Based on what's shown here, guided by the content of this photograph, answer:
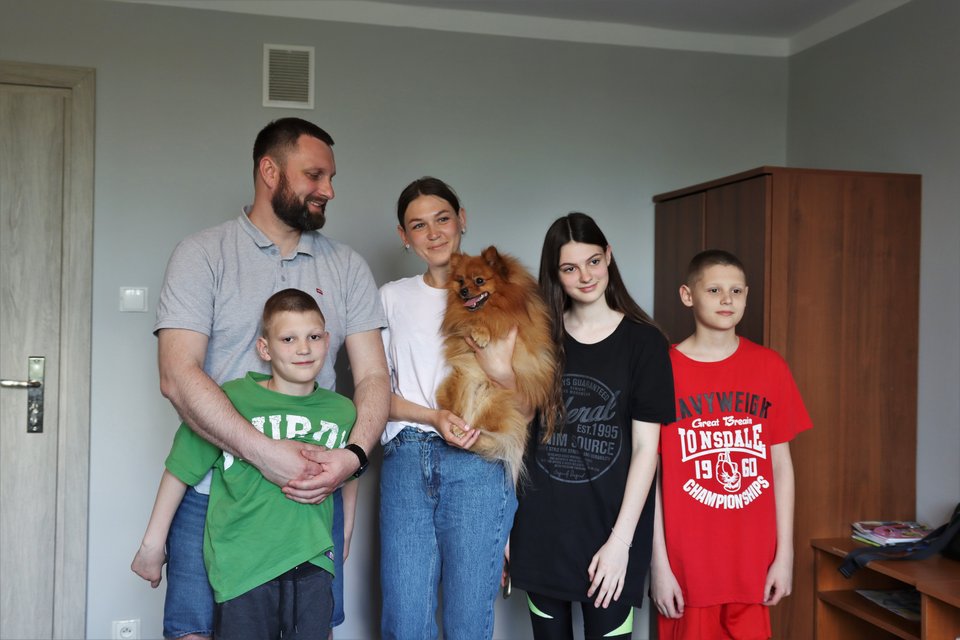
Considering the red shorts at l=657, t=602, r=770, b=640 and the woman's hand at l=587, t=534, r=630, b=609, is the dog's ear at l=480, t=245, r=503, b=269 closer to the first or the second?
the woman's hand at l=587, t=534, r=630, b=609

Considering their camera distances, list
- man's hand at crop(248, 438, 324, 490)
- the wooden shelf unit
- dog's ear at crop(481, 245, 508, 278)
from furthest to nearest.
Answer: the wooden shelf unit < dog's ear at crop(481, 245, 508, 278) < man's hand at crop(248, 438, 324, 490)

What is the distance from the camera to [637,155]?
3795mm

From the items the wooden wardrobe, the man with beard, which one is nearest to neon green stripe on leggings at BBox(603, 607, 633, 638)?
the man with beard

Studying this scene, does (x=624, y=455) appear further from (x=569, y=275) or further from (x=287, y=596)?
(x=287, y=596)

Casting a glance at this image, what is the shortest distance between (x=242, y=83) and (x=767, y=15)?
231 cm

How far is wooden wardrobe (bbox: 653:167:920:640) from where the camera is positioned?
3.04 meters

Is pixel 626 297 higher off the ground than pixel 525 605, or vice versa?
pixel 626 297

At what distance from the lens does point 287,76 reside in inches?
134

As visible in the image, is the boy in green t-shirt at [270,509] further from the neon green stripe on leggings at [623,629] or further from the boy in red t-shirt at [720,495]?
the boy in red t-shirt at [720,495]

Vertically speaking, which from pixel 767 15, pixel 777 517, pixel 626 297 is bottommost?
pixel 777 517

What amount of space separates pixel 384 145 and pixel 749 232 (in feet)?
5.08

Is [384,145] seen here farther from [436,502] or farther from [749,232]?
[436,502]

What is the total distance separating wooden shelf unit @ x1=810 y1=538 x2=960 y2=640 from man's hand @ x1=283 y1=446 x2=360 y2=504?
1841mm

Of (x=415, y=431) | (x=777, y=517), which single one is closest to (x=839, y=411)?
(x=777, y=517)
